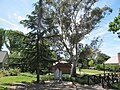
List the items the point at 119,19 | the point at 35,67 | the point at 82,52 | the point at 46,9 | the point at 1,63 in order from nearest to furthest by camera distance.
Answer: the point at 119,19 → the point at 35,67 → the point at 46,9 → the point at 82,52 → the point at 1,63

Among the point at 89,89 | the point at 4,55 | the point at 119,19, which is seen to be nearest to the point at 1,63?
the point at 4,55

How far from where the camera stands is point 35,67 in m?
26.2

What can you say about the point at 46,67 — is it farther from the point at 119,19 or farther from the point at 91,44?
the point at 119,19

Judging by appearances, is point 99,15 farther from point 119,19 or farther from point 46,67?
point 119,19

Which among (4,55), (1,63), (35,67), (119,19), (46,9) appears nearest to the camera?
(119,19)

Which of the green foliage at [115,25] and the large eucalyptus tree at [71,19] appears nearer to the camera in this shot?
the green foliage at [115,25]

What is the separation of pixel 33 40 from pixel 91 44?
10.7 meters

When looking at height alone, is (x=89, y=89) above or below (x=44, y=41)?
below

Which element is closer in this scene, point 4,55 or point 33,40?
point 33,40

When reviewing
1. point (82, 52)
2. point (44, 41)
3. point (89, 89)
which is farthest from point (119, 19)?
point (82, 52)

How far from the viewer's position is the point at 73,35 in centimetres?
3177

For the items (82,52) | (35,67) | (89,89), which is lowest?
(89,89)

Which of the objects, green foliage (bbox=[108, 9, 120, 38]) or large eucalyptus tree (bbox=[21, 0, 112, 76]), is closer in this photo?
green foliage (bbox=[108, 9, 120, 38])

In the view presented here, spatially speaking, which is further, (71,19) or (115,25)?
(71,19)
